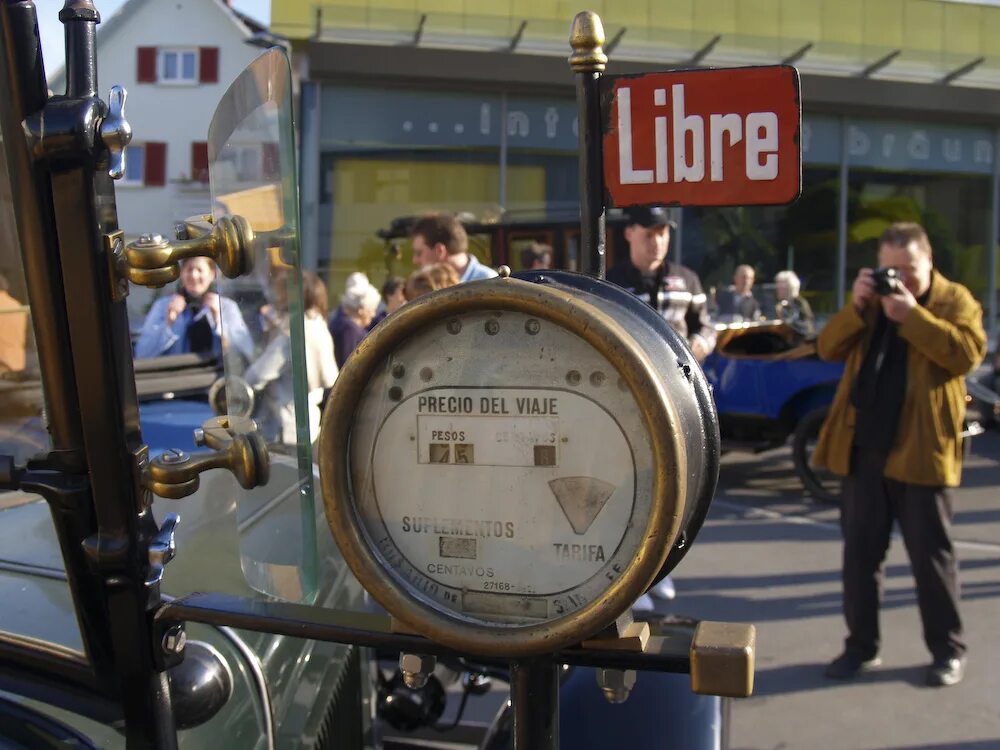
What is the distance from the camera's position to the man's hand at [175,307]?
173 inches

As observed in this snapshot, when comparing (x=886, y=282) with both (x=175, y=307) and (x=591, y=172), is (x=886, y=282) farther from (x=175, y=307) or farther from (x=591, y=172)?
(x=175, y=307)

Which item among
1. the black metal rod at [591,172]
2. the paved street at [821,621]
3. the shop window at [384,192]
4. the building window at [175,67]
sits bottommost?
the paved street at [821,621]

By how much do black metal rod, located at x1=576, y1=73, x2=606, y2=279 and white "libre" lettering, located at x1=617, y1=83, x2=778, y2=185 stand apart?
0.10ft

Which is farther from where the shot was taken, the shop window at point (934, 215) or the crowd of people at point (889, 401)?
the shop window at point (934, 215)

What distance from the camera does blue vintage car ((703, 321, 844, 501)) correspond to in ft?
22.4

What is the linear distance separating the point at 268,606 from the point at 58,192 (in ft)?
1.49

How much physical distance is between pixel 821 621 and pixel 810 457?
7.70 ft

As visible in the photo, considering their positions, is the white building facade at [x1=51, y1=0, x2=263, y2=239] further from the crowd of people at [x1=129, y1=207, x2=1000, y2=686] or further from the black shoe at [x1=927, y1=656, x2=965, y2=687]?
the black shoe at [x1=927, y1=656, x2=965, y2=687]

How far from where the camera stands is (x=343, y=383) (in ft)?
3.07

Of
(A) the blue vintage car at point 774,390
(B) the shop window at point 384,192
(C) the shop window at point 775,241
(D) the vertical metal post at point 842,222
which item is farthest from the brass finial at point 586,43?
(D) the vertical metal post at point 842,222

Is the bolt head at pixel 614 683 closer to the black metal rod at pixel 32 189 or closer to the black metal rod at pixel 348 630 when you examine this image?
the black metal rod at pixel 348 630

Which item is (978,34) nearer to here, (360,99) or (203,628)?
(360,99)

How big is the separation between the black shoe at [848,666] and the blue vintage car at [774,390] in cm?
279

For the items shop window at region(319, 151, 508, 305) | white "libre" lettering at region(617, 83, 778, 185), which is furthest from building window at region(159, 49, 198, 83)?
white "libre" lettering at region(617, 83, 778, 185)
